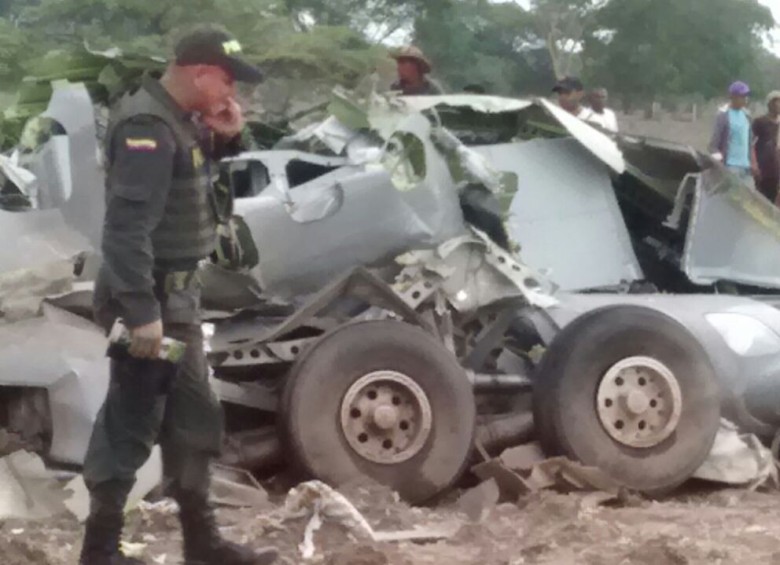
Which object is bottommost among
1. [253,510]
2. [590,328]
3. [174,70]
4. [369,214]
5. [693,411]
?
[253,510]

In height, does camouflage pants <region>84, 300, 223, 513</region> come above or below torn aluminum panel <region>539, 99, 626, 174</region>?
below

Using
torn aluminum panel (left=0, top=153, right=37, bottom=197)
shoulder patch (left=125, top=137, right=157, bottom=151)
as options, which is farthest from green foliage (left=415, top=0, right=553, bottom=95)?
shoulder patch (left=125, top=137, right=157, bottom=151)

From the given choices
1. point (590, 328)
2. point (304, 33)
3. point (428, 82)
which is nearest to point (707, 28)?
point (304, 33)

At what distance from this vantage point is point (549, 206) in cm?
650

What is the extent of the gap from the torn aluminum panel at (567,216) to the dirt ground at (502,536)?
1.55 metres

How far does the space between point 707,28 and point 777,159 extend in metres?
28.7

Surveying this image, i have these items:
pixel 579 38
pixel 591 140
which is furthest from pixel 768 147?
pixel 579 38

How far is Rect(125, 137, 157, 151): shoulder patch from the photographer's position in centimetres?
353

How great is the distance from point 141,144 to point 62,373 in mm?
1524

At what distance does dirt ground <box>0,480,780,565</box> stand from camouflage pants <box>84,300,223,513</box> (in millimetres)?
482

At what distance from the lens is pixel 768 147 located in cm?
1101

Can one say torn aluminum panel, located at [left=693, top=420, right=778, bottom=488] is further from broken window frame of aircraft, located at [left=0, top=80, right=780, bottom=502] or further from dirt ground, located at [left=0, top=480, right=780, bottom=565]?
dirt ground, located at [left=0, top=480, right=780, bottom=565]

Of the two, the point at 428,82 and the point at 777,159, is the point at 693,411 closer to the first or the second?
the point at 428,82

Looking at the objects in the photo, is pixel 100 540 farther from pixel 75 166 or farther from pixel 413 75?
pixel 413 75
